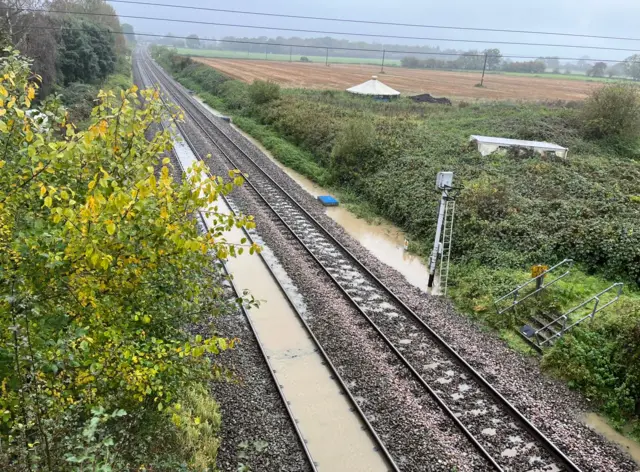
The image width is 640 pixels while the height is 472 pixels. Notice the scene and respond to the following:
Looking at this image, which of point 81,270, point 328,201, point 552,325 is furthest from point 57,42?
point 81,270

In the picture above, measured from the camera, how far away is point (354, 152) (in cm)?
2570

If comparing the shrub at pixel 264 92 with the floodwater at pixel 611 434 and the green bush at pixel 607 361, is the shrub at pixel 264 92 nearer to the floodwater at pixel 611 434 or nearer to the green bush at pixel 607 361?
the green bush at pixel 607 361

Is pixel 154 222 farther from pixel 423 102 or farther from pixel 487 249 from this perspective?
pixel 423 102

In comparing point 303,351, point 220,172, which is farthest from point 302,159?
point 303,351

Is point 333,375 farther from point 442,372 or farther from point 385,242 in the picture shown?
point 385,242

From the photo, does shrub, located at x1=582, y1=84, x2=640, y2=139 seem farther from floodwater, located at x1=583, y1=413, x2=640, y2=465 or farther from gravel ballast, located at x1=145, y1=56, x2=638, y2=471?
floodwater, located at x1=583, y1=413, x2=640, y2=465

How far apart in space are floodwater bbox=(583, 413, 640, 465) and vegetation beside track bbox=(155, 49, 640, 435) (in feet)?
0.80

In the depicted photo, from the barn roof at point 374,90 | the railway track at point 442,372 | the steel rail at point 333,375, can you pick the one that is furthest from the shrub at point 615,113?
the steel rail at point 333,375

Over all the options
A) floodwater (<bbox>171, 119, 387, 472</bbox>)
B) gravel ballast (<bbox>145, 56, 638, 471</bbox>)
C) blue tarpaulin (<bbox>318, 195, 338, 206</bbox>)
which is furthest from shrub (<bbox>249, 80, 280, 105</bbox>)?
floodwater (<bbox>171, 119, 387, 472</bbox>)

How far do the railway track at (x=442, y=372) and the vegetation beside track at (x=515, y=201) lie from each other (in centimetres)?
200

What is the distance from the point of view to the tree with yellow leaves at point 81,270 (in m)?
4.01

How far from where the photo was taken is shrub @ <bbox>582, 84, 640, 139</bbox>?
30.4 metres

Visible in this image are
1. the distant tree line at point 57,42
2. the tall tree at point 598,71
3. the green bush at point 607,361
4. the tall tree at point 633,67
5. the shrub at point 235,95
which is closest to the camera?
the green bush at point 607,361

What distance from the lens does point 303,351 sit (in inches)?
450
